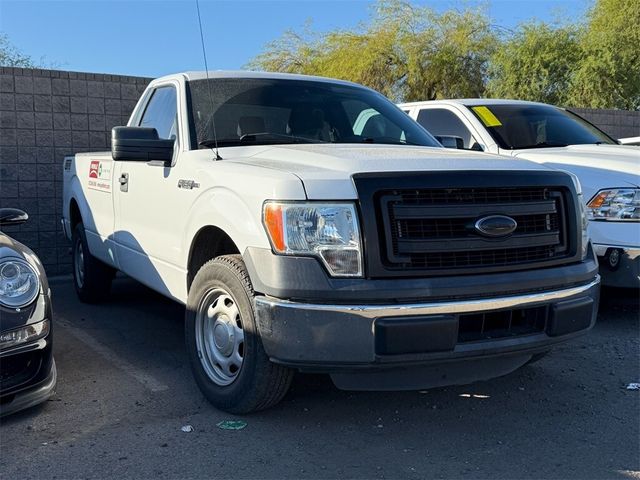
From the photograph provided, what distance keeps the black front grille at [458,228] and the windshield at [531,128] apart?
305 centimetres

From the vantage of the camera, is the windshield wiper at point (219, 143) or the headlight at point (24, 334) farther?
the windshield wiper at point (219, 143)

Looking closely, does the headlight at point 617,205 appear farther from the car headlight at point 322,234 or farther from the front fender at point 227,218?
the front fender at point 227,218

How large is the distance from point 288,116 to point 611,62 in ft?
59.0

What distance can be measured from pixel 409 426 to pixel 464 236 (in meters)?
1.11

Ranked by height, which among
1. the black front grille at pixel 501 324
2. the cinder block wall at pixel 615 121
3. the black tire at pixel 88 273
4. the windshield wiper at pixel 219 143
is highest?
the cinder block wall at pixel 615 121

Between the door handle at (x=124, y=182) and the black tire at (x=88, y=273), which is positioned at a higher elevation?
the door handle at (x=124, y=182)

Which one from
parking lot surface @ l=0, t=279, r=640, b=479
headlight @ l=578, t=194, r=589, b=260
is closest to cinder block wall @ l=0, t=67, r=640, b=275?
parking lot surface @ l=0, t=279, r=640, b=479

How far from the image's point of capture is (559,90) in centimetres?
2019

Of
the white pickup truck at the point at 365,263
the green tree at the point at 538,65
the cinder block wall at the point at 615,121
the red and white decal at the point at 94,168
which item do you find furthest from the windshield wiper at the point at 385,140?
the green tree at the point at 538,65

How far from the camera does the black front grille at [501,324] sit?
321 centimetres

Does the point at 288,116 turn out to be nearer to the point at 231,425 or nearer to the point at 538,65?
the point at 231,425

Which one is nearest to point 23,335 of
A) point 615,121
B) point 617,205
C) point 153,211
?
point 153,211

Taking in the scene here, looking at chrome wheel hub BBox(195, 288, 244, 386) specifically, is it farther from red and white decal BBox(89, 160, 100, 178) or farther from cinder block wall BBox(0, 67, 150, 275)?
cinder block wall BBox(0, 67, 150, 275)

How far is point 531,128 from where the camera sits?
6.72 meters
